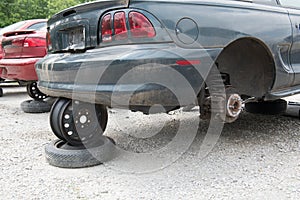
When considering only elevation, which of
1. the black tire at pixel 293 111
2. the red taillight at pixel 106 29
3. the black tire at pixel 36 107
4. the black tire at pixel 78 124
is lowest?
the black tire at pixel 36 107

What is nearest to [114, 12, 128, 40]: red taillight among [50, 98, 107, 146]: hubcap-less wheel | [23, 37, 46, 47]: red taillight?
[50, 98, 107, 146]: hubcap-less wheel

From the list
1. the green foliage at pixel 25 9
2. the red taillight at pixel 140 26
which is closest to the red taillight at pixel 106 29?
the red taillight at pixel 140 26

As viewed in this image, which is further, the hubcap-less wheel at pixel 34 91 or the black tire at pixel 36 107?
the hubcap-less wheel at pixel 34 91

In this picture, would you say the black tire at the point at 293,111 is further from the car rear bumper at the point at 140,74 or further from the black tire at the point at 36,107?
the black tire at the point at 36,107

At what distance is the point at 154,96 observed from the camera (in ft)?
8.16

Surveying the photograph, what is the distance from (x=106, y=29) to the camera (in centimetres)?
263

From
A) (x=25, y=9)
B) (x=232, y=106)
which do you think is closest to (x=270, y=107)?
(x=232, y=106)

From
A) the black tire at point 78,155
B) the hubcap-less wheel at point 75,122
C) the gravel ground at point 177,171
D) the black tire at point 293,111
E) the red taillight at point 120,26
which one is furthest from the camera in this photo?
the black tire at point 293,111

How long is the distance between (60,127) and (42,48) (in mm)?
2752

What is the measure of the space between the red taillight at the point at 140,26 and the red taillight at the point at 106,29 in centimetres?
20

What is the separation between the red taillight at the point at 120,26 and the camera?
8.27 feet

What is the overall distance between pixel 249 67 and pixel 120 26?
5.09 ft

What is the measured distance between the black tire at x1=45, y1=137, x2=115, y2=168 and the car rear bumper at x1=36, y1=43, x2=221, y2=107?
56 cm

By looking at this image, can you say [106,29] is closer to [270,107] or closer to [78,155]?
[78,155]
